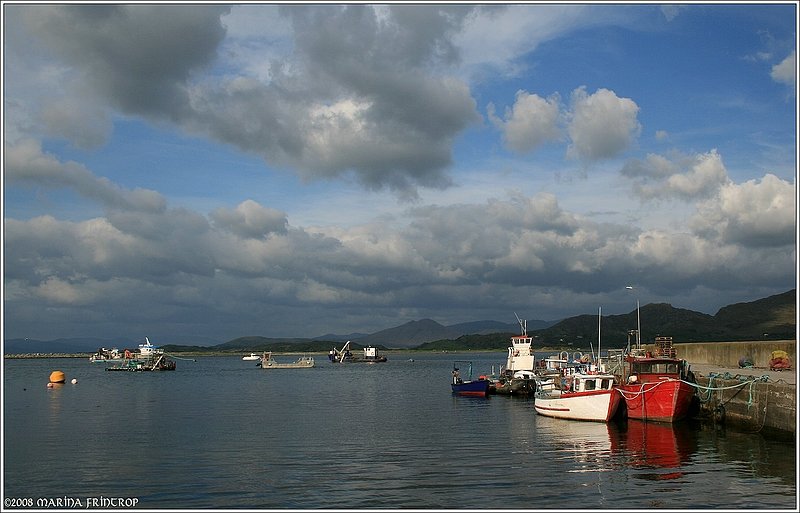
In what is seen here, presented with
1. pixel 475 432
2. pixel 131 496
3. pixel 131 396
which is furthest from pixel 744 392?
pixel 131 396

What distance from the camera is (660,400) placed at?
1700 inches

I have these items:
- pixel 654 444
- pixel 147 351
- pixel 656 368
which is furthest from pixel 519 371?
pixel 147 351

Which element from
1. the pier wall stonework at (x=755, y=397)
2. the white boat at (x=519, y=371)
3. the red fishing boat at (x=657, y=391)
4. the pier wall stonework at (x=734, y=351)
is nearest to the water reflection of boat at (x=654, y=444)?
the red fishing boat at (x=657, y=391)

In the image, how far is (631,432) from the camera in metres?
41.0

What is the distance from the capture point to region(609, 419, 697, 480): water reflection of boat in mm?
31242

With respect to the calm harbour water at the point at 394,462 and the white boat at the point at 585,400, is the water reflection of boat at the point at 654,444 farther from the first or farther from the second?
the white boat at the point at 585,400

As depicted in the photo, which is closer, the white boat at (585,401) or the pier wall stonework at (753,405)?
the pier wall stonework at (753,405)

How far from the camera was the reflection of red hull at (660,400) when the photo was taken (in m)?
42.6

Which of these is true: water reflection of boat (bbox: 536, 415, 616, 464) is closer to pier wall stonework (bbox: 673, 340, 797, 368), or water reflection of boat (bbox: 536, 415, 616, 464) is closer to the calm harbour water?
the calm harbour water

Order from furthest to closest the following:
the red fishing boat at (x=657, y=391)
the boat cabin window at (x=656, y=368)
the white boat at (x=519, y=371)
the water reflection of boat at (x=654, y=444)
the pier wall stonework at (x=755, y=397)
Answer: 1. the white boat at (x=519, y=371)
2. the boat cabin window at (x=656, y=368)
3. the red fishing boat at (x=657, y=391)
4. the pier wall stonework at (x=755, y=397)
5. the water reflection of boat at (x=654, y=444)

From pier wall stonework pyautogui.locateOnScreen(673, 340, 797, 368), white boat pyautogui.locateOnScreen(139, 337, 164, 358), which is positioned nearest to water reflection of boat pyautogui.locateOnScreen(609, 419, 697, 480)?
pier wall stonework pyautogui.locateOnScreen(673, 340, 797, 368)

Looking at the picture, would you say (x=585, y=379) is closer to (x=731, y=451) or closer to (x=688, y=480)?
(x=731, y=451)

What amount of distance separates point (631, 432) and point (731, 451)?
313 inches

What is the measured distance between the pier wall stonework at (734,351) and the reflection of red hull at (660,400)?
743 centimetres
